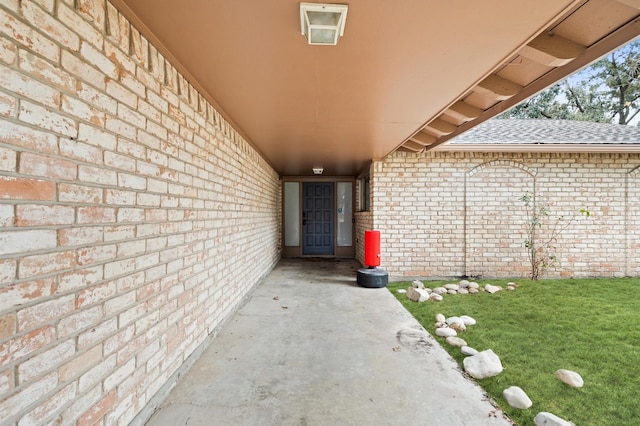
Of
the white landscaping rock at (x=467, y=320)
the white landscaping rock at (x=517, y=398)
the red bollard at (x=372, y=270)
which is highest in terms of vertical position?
the red bollard at (x=372, y=270)

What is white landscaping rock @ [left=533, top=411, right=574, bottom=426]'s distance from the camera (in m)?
1.78

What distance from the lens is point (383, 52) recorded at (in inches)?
87.4

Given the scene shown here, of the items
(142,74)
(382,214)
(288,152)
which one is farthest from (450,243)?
(142,74)

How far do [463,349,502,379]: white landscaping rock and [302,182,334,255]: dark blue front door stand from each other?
7179 millimetres

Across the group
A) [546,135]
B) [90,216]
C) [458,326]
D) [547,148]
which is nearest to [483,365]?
[458,326]

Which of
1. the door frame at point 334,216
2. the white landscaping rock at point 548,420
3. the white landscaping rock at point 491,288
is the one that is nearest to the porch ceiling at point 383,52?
the white landscaping rock at point 548,420

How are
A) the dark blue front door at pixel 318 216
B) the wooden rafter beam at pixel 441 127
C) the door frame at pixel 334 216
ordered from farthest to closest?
the dark blue front door at pixel 318 216 → the door frame at pixel 334 216 → the wooden rafter beam at pixel 441 127

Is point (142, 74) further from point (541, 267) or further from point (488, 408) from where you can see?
point (541, 267)

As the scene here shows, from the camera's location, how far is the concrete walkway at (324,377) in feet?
6.48

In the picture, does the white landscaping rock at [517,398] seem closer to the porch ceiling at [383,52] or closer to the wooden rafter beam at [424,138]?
the porch ceiling at [383,52]

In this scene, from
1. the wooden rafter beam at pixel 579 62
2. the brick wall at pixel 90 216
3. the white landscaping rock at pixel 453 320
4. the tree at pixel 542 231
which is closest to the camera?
the brick wall at pixel 90 216

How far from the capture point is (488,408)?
2051 millimetres

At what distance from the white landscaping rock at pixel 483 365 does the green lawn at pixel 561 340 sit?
6 cm

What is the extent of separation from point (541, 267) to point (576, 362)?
402 centimetres
